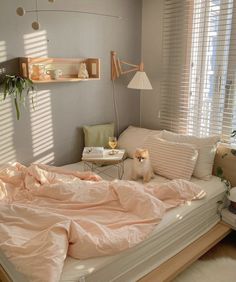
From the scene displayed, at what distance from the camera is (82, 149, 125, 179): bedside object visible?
8.07 ft

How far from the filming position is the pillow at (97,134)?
9.28 ft

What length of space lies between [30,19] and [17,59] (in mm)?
362

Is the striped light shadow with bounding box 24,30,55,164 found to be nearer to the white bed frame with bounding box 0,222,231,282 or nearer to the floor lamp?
the floor lamp

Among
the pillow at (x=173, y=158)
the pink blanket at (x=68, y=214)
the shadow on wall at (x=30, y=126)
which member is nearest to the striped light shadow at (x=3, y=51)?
the shadow on wall at (x=30, y=126)

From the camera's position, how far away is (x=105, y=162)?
2.54 metres

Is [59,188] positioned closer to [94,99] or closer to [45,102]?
[45,102]

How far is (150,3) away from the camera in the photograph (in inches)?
118

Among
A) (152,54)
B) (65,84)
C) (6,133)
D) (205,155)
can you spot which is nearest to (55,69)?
(65,84)

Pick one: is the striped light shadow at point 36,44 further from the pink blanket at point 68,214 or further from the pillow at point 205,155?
the pillow at point 205,155

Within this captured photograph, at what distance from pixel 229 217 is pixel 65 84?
1.91 meters

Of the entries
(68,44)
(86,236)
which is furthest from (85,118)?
(86,236)

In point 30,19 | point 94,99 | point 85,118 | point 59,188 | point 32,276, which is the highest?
point 30,19

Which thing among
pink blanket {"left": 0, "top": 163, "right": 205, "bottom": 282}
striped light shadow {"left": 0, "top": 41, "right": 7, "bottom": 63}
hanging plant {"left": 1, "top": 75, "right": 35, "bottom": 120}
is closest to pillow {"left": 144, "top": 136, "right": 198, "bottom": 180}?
pink blanket {"left": 0, "top": 163, "right": 205, "bottom": 282}

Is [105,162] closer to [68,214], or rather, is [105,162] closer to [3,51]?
[68,214]
